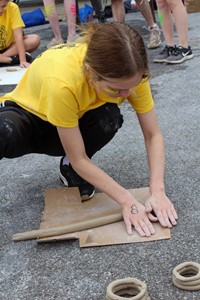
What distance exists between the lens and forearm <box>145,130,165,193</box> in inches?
62.6

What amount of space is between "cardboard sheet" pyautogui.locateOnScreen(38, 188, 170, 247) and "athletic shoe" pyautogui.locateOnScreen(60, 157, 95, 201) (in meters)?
0.02

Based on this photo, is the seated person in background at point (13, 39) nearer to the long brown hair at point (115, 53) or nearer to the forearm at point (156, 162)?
the forearm at point (156, 162)

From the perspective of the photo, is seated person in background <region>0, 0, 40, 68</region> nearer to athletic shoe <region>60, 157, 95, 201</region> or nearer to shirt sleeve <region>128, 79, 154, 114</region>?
athletic shoe <region>60, 157, 95, 201</region>

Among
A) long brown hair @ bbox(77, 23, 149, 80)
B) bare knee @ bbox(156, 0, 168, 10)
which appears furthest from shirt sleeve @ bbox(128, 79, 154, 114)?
bare knee @ bbox(156, 0, 168, 10)

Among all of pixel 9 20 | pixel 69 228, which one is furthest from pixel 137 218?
pixel 9 20

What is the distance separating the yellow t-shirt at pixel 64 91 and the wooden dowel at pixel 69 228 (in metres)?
0.30

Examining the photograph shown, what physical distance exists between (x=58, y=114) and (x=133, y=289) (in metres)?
0.54

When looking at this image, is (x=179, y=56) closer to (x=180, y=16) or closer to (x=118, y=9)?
(x=180, y=16)

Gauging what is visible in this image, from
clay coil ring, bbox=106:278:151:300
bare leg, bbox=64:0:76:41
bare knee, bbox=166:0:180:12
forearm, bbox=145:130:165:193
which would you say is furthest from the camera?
bare leg, bbox=64:0:76:41

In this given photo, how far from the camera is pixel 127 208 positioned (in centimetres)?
151

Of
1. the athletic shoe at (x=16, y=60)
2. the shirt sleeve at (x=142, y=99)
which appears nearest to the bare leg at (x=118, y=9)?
the athletic shoe at (x=16, y=60)

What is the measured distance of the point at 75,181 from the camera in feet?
5.90

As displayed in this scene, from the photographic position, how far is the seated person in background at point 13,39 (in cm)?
364

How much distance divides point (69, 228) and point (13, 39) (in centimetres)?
260
